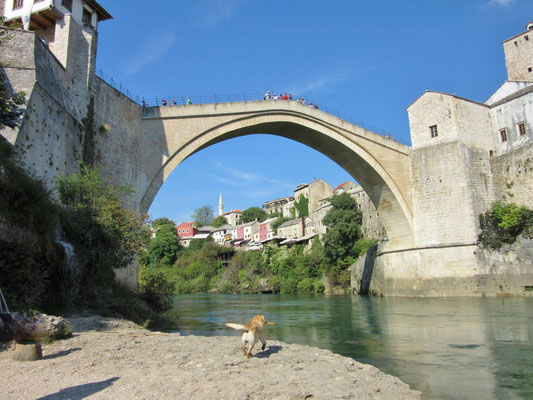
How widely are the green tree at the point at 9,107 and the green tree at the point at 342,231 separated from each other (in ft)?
81.2

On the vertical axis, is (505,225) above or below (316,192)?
below

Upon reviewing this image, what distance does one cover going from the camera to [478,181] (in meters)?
19.5

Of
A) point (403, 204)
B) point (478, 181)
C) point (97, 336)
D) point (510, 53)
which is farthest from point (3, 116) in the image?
point (510, 53)

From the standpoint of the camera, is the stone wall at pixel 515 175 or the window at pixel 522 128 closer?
the stone wall at pixel 515 175

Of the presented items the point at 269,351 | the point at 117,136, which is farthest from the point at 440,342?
the point at 117,136

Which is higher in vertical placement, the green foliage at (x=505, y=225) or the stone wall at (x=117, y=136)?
the stone wall at (x=117, y=136)

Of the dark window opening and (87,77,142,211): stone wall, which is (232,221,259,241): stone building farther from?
(87,77,142,211): stone wall

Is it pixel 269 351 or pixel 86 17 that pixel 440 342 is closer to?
pixel 269 351

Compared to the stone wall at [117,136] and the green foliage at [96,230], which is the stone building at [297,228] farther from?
the green foliage at [96,230]

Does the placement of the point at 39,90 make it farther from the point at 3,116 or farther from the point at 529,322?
the point at 529,322

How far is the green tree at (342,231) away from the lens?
31.3 meters

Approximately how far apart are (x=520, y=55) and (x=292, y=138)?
1756cm

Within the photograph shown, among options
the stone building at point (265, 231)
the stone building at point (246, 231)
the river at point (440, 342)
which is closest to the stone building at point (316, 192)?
the stone building at point (265, 231)

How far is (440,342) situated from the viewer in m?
7.92
